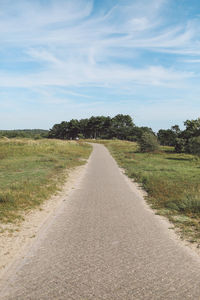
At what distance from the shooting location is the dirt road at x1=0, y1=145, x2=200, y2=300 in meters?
3.95

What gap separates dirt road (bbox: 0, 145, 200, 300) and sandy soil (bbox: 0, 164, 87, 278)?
0.25m

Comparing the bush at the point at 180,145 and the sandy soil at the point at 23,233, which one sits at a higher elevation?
the bush at the point at 180,145

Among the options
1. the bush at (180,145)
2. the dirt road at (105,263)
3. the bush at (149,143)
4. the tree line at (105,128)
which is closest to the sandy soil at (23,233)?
the dirt road at (105,263)

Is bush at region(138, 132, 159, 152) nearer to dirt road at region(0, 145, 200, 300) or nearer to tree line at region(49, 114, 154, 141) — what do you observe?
dirt road at region(0, 145, 200, 300)

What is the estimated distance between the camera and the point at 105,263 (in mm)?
4875

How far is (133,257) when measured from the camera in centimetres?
518

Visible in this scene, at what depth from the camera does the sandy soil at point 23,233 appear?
525 centimetres

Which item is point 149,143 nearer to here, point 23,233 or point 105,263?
point 23,233

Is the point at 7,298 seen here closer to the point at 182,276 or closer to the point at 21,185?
the point at 182,276

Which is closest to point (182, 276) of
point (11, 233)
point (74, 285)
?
point (74, 285)

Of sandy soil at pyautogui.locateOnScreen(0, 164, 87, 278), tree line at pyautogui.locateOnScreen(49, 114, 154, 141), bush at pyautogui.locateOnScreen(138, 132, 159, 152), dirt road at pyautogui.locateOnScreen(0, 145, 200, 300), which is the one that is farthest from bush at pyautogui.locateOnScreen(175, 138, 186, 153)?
tree line at pyautogui.locateOnScreen(49, 114, 154, 141)

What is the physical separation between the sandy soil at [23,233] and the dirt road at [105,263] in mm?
246

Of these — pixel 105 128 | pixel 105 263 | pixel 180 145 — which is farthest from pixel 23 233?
pixel 105 128

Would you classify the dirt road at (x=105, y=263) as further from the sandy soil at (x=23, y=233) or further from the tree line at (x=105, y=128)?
the tree line at (x=105, y=128)
